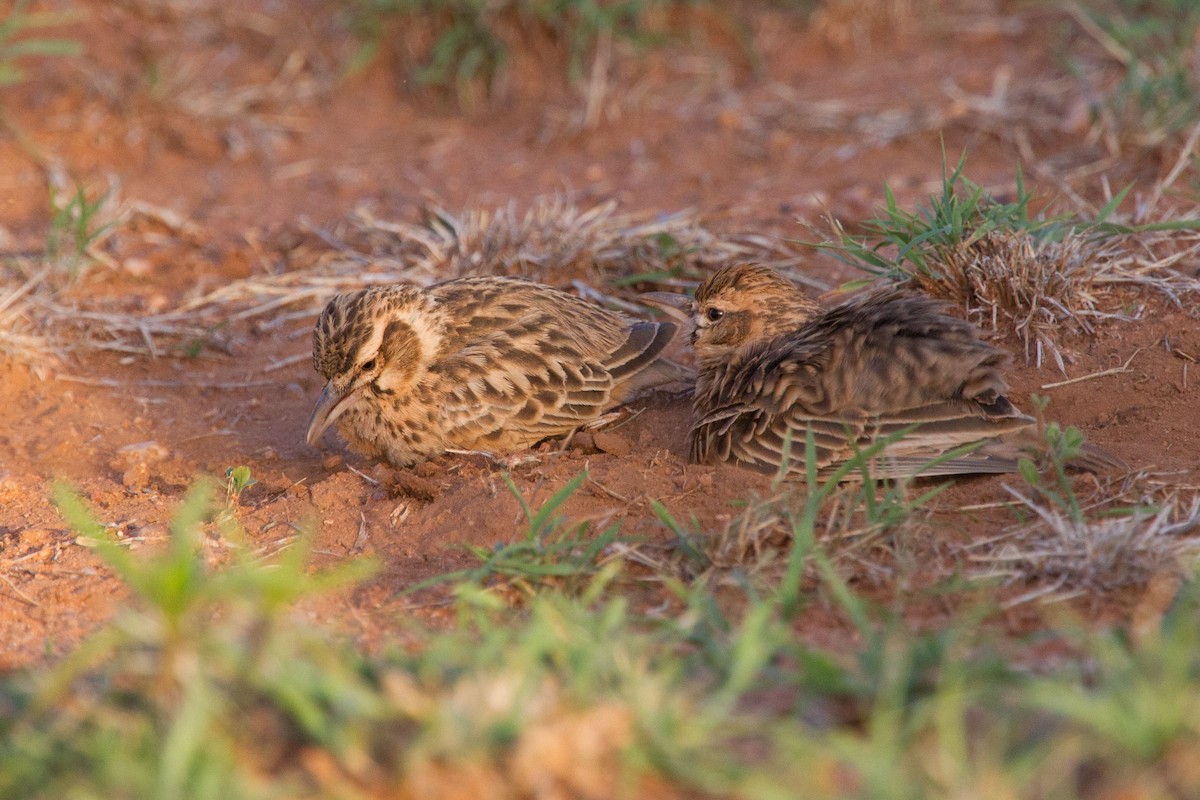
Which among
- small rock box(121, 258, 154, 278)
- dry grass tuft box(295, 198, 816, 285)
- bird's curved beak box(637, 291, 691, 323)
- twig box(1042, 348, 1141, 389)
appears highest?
twig box(1042, 348, 1141, 389)

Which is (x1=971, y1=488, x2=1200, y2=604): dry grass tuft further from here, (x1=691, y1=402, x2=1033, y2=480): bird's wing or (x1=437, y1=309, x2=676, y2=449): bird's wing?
(x1=437, y1=309, x2=676, y2=449): bird's wing

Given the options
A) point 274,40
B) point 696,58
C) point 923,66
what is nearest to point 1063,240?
point 923,66

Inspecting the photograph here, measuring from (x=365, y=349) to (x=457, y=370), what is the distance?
0.43 m

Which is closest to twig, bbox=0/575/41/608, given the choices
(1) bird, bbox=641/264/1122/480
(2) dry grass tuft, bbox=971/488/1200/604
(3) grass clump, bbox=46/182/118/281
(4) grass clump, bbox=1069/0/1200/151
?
(1) bird, bbox=641/264/1122/480

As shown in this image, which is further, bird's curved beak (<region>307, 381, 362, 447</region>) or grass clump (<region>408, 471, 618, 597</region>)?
bird's curved beak (<region>307, 381, 362, 447</region>)

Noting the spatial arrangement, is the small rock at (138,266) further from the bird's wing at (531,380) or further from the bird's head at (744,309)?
the bird's head at (744,309)

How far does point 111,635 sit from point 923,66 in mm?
8321

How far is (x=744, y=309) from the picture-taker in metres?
6.05

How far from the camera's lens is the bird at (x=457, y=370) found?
596cm

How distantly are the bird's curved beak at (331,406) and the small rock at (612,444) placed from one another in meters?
1.09

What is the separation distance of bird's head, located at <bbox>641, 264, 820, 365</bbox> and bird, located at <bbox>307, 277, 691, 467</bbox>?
0.46 m

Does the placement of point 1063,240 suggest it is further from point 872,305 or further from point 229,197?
point 229,197

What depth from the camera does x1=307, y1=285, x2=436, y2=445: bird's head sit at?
5.89m

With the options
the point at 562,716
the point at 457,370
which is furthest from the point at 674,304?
the point at 562,716
